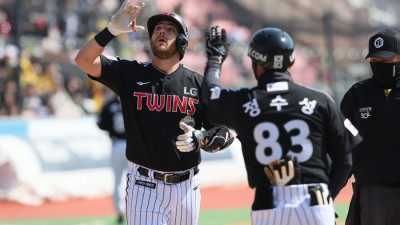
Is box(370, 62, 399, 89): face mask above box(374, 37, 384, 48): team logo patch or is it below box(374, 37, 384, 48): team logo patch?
below

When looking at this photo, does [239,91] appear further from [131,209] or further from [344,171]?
[131,209]

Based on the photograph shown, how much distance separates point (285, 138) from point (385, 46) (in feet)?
5.63

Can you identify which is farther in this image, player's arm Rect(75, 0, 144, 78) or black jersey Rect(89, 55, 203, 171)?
black jersey Rect(89, 55, 203, 171)

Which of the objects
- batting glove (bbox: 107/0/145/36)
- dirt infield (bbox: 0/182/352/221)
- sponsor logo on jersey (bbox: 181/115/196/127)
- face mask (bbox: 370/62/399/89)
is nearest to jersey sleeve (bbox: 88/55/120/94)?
batting glove (bbox: 107/0/145/36)

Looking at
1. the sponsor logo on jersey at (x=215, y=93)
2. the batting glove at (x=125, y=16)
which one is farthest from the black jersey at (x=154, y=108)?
the sponsor logo on jersey at (x=215, y=93)

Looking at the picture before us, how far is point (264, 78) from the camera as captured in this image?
15.6 ft

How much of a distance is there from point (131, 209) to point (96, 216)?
7.11 metres

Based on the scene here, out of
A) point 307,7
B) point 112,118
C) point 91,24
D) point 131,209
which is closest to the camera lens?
point 131,209

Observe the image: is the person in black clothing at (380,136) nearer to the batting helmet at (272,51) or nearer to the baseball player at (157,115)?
the baseball player at (157,115)

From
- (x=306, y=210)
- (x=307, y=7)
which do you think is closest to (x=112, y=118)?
(x=306, y=210)

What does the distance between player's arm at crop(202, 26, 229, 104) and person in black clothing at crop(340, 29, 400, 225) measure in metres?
1.32

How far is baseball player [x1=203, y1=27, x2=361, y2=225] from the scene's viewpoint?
4.59 m

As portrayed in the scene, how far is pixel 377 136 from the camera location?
5797mm

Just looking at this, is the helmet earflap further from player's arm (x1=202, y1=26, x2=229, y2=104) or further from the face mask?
the face mask
